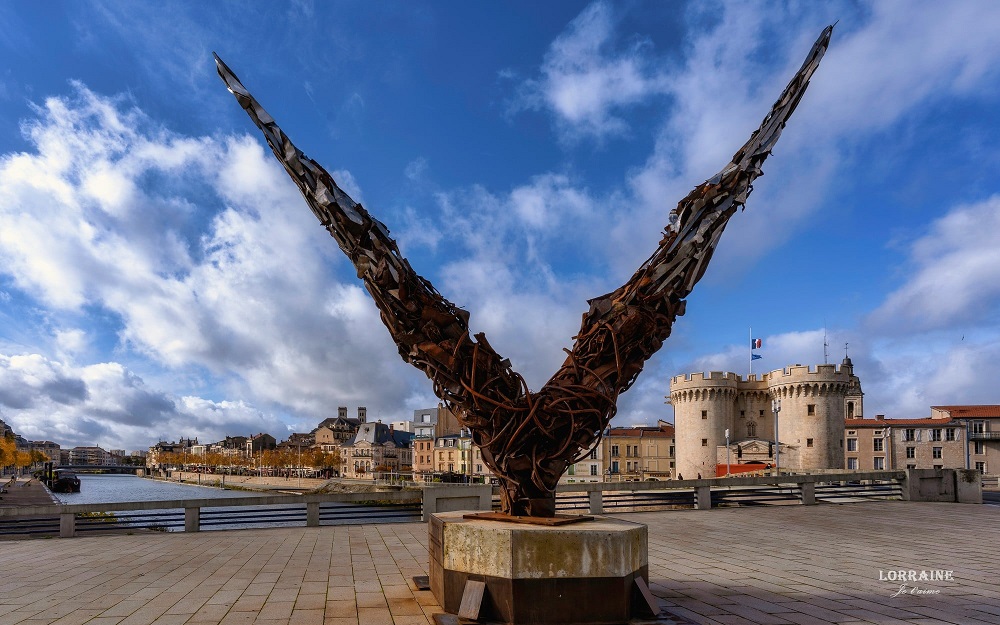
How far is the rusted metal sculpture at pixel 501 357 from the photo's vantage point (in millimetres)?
7199

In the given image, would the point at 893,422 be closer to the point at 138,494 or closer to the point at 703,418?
the point at 703,418

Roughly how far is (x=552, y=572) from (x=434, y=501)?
9.46 m

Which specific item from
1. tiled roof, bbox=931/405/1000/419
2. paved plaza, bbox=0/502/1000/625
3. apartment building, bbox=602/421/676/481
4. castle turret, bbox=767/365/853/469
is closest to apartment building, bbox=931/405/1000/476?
tiled roof, bbox=931/405/1000/419

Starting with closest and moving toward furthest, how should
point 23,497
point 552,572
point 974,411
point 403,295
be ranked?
1. point 552,572
2. point 403,295
3. point 23,497
4. point 974,411

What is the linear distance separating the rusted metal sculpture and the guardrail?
8.13 meters

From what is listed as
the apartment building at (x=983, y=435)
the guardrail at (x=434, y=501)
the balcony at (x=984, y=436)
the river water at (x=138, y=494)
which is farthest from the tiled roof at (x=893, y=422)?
the river water at (x=138, y=494)

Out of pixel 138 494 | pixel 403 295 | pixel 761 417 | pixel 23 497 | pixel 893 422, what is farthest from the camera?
pixel 138 494

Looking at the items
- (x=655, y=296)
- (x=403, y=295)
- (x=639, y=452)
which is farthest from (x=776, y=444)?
(x=403, y=295)

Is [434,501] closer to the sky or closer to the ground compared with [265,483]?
closer to the sky

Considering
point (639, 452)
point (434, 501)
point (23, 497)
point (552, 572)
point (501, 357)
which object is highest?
point (501, 357)

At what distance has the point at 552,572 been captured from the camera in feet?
20.9

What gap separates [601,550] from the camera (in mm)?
6465

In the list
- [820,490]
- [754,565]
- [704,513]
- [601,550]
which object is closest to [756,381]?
[820,490]

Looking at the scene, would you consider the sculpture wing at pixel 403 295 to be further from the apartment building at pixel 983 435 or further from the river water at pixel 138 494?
the apartment building at pixel 983 435
